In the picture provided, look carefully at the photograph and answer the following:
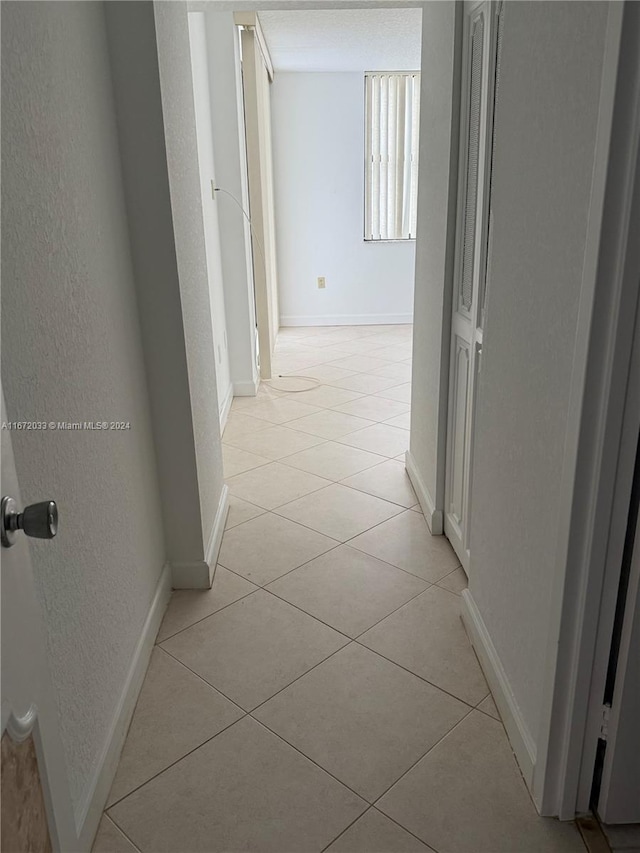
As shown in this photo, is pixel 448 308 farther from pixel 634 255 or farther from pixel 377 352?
pixel 377 352

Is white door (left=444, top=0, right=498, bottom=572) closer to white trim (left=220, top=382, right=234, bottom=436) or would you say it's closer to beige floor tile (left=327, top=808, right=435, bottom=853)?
beige floor tile (left=327, top=808, right=435, bottom=853)

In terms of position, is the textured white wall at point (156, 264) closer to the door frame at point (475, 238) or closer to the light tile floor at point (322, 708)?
the light tile floor at point (322, 708)

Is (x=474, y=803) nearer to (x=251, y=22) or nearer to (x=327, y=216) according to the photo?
(x=251, y=22)

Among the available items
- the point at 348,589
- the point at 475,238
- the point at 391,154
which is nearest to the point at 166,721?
the point at 348,589

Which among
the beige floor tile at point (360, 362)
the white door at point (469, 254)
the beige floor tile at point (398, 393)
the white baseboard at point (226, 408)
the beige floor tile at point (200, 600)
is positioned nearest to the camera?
the white door at point (469, 254)

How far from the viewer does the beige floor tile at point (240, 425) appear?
396 centimetres

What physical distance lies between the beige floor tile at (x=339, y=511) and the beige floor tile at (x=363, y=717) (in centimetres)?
81

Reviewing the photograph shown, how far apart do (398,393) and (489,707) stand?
312 centimetres

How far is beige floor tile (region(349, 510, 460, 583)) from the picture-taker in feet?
8.02

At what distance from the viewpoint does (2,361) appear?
1086mm

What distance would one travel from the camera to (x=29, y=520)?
868 millimetres

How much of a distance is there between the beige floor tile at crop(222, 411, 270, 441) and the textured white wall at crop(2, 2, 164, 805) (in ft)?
6.42

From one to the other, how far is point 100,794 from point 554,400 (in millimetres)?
1281

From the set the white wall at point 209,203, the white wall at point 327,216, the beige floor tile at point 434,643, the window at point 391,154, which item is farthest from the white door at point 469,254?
the white wall at point 327,216
